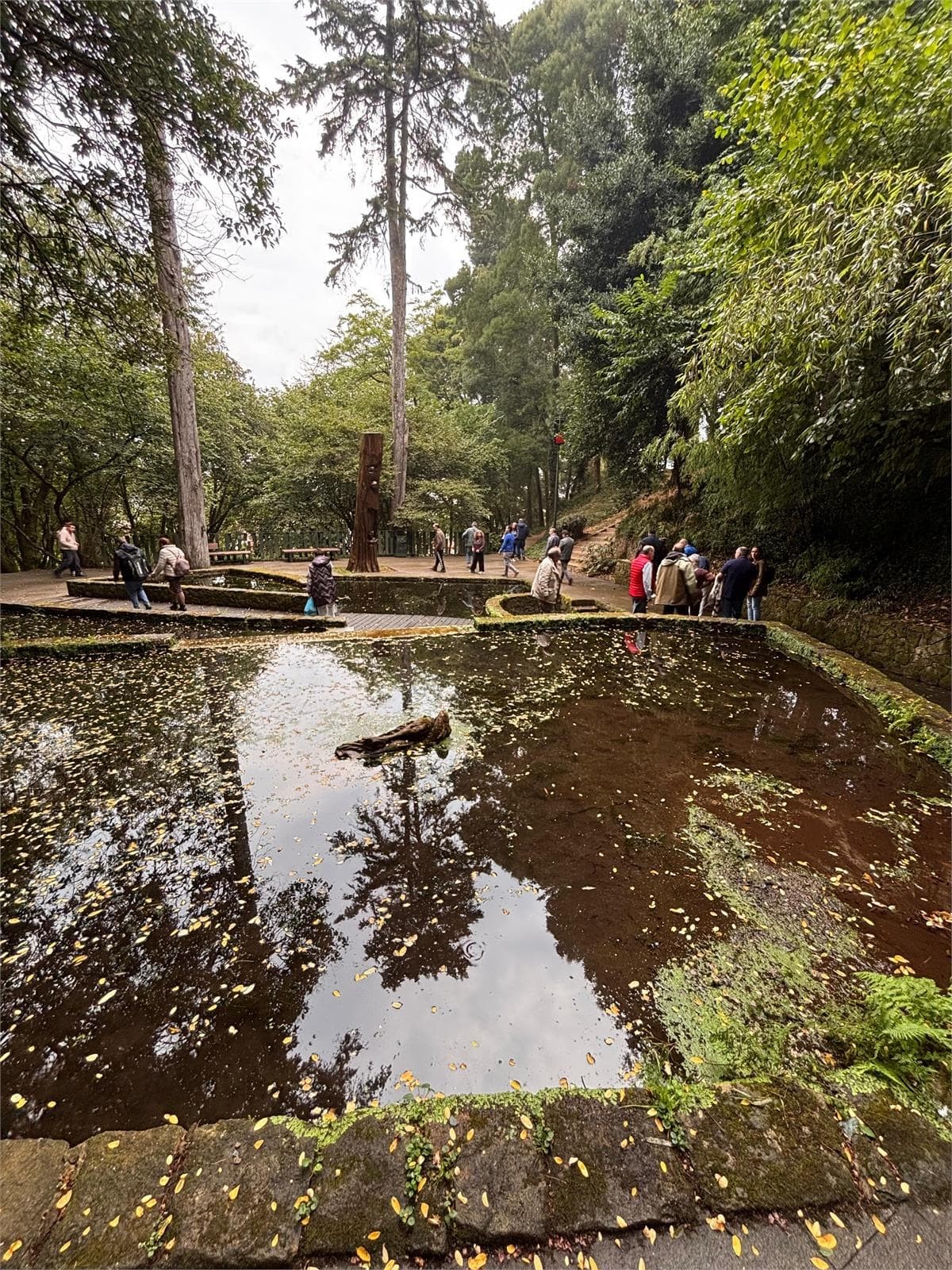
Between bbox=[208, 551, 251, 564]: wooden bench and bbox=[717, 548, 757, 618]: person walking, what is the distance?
1553cm

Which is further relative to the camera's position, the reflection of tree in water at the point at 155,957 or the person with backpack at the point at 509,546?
the person with backpack at the point at 509,546

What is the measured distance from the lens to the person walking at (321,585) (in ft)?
28.3

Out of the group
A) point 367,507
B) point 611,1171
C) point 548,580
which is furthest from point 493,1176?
point 367,507

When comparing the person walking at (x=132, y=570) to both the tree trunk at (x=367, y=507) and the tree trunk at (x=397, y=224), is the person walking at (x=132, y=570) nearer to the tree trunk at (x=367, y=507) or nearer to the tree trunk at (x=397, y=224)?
the tree trunk at (x=367, y=507)

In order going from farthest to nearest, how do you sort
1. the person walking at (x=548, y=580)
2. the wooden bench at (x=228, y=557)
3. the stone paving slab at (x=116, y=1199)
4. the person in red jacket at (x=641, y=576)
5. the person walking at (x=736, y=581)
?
1. the wooden bench at (x=228, y=557)
2. the person walking at (x=548, y=580)
3. the person in red jacket at (x=641, y=576)
4. the person walking at (x=736, y=581)
5. the stone paving slab at (x=116, y=1199)

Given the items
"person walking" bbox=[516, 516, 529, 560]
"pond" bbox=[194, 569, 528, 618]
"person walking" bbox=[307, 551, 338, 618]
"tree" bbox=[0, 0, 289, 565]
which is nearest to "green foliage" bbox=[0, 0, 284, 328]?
"tree" bbox=[0, 0, 289, 565]

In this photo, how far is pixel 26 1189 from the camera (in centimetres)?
139

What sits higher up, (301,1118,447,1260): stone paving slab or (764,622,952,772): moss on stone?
(764,622,952,772): moss on stone

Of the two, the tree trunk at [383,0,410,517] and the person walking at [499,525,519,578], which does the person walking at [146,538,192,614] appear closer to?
the person walking at [499,525,519,578]

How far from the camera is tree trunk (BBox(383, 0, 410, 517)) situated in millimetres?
15438

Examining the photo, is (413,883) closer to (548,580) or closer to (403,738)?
(403,738)

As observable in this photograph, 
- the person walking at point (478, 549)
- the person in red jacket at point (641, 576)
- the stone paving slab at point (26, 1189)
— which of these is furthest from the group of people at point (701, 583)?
the stone paving slab at point (26, 1189)

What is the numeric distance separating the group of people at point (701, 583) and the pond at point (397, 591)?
348 centimetres

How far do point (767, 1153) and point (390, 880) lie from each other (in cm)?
188
